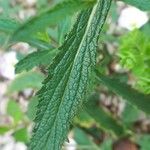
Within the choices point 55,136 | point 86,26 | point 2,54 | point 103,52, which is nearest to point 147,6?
point 86,26

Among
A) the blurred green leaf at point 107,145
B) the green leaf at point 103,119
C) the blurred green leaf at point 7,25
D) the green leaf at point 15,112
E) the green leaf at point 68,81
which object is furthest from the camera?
the green leaf at point 15,112

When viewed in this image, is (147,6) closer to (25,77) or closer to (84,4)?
(84,4)

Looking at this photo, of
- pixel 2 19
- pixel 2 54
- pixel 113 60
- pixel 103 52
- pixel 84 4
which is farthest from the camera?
pixel 2 54

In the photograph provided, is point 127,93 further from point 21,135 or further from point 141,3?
point 21,135

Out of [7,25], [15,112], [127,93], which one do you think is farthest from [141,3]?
[15,112]

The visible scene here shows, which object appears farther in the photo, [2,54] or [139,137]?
[2,54]

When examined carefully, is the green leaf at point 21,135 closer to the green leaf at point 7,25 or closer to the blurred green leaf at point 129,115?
the blurred green leaf at point 129,115

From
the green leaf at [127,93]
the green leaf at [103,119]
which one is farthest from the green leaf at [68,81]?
the green leaf at [103,119]
